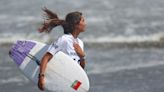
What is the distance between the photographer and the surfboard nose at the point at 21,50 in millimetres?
7922

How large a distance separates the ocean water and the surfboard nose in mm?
2744

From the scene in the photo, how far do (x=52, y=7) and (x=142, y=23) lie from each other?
8.41 feet

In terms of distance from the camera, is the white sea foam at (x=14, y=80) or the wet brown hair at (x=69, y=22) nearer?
the wet brown hair at (x=69, y=22)

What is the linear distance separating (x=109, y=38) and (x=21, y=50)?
7253 millimetres

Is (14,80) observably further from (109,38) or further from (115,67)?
(109,38)

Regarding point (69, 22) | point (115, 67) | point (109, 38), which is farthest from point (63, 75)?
point (109, 38)

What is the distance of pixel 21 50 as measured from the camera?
7953 millimetres

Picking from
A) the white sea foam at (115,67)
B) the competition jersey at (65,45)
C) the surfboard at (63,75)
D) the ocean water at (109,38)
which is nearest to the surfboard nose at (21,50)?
the surfboard at (63,75)

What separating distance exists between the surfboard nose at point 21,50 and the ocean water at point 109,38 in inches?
108

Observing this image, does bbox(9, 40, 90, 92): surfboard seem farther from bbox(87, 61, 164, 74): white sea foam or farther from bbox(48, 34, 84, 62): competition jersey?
bbox(87, 61, 164, 74): white sea foam

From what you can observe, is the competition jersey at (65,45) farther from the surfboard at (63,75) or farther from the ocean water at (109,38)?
the ocean water at (109,38)

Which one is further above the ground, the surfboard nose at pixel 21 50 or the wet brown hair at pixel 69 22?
the wet brown hair at pixel 69 22

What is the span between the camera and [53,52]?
745 centimetres

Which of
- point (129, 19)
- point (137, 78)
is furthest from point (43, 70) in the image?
point (129, 19)
